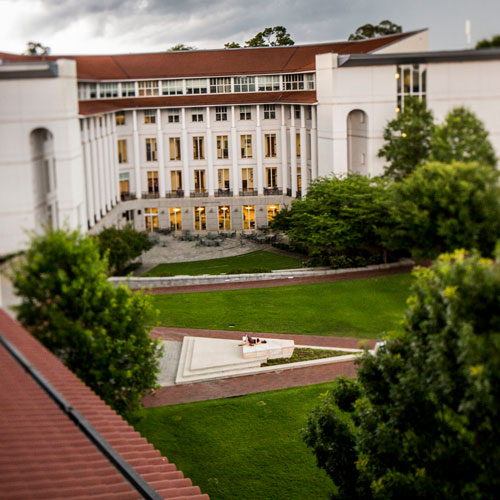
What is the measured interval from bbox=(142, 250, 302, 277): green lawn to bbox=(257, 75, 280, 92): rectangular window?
14620 mm

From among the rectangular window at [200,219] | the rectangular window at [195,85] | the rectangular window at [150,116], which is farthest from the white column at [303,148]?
the rectangular window at [150,116]

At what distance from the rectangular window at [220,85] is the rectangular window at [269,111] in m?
3.25

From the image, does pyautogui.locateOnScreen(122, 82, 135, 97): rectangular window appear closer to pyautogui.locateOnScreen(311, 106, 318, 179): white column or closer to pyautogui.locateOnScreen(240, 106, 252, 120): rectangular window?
pyautogui.locateOnScreen(240, 106, 252, 120): rectangular window

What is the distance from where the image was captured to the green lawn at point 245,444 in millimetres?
13766

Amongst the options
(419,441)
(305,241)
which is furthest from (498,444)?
(305,241)

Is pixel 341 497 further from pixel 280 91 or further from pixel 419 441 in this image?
pixel 280 91

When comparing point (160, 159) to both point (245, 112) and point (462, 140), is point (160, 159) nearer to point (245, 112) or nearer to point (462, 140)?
point (245, 112)

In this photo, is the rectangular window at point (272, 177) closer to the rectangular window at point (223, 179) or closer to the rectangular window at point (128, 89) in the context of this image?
the rectangular window at point (223, 179)

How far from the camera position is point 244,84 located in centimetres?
4634

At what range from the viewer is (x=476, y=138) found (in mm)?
26953

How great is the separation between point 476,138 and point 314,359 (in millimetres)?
12059

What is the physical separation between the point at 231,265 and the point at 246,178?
13795 mm

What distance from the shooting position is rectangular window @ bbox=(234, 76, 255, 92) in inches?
1816

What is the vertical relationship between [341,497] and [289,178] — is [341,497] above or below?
below
